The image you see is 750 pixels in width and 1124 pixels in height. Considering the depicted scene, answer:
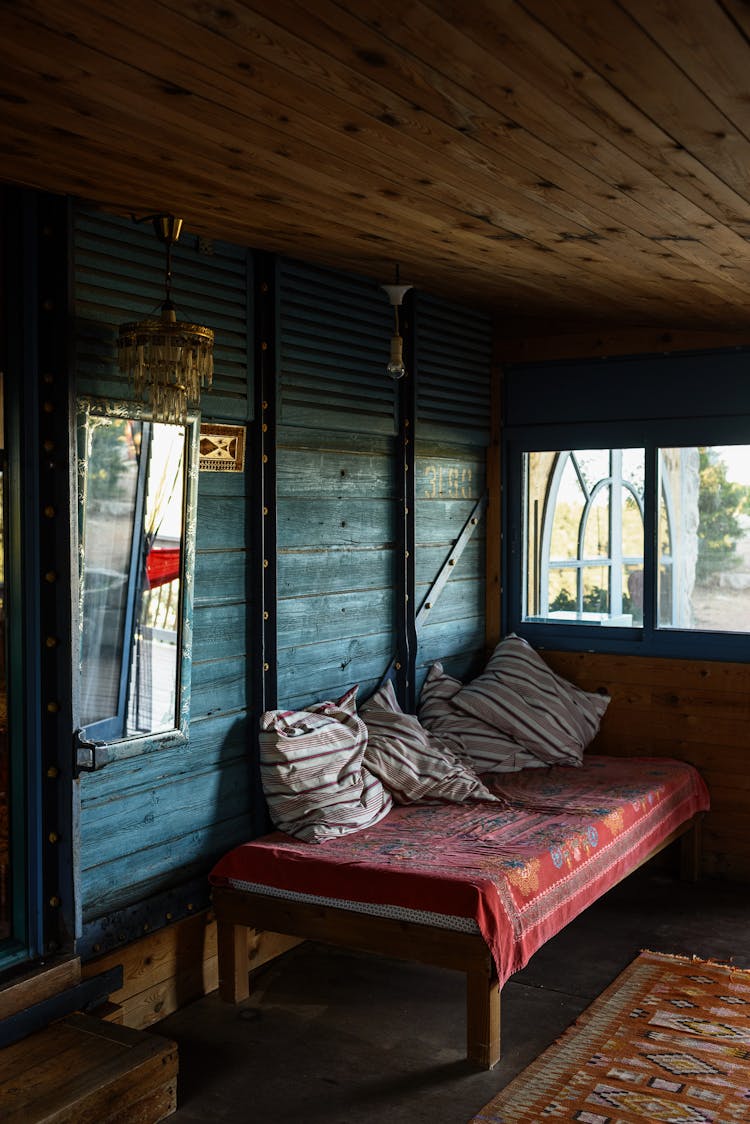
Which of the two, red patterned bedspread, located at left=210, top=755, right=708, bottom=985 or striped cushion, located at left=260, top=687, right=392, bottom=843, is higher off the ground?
striped cushion, located at left=260, top=687, right=392, bottom=843

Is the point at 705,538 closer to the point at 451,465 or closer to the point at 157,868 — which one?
the point at 451,465

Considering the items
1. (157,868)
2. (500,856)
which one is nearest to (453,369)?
(500,856)

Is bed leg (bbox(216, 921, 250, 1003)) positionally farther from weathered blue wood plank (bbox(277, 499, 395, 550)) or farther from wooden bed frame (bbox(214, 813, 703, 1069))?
weathered blue wood plank (bbox(277, 499, 395, 550))

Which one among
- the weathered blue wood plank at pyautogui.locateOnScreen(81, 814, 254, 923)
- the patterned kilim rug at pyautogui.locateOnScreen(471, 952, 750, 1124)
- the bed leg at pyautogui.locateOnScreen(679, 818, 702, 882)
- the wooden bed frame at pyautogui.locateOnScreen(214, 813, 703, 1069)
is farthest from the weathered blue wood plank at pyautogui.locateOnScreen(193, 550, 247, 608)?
the bed leg at pyautogui.locateOnScreen(679, 818, 702, 882)

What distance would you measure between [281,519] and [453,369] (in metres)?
1.60

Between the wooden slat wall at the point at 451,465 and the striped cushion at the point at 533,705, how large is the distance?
0.25 metres

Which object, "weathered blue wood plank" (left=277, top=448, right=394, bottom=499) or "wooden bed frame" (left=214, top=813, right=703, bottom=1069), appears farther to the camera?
"weathered blue wood plank" (left=277, top=448, right=394, bottom=499)

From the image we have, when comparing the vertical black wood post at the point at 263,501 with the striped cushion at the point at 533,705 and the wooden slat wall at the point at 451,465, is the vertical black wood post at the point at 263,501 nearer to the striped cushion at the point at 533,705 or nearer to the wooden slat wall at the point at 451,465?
the wooden slat wall at the point at 451,465

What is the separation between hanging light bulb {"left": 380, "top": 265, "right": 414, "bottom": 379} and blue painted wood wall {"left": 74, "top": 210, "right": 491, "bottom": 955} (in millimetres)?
131

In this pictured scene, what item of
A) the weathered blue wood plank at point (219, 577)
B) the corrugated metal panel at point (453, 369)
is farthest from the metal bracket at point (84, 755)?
the corrugated metal panel at point (453, 369)

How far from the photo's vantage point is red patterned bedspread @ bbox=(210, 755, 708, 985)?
11.8 ft

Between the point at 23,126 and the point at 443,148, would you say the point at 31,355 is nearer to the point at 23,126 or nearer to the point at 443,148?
the point at 23,126

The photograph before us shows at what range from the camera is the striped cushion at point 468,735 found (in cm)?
525

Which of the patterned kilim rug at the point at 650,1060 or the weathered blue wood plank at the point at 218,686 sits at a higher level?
the weathered blue wood plank at the point at 218,686
